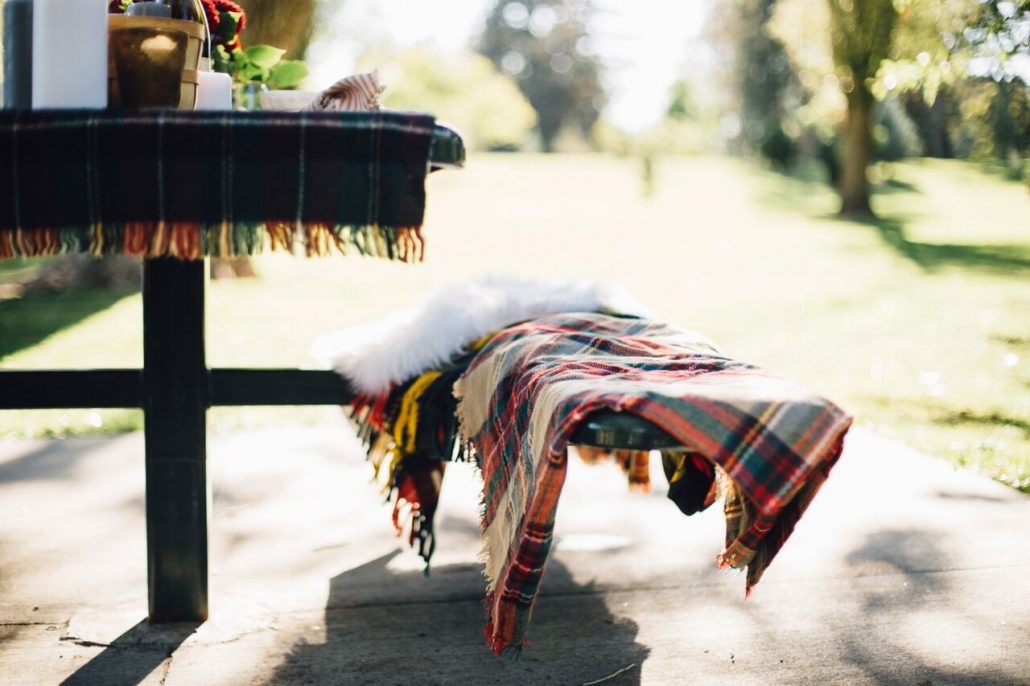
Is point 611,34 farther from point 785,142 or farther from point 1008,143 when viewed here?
point 1008,143

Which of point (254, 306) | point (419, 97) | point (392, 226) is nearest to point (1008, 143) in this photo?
point (392, 226)

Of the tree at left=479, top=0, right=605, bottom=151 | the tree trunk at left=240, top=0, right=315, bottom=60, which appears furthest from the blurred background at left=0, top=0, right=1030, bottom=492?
the tree at left=479, top=0, right=605, bottom=151

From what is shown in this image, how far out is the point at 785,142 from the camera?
83.1 ft

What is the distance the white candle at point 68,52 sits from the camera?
6.98ft

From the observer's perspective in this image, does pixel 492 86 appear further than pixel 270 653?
Yes

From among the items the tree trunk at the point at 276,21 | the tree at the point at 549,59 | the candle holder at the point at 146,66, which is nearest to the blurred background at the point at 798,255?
the tree trunk at the point at 276,21

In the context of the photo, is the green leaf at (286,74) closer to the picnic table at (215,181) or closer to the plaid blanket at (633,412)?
the picnic table at (215,181)

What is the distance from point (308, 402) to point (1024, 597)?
2.16 meters

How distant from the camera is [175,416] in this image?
2586 mm

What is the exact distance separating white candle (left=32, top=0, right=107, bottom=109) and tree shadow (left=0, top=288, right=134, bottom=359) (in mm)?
5556

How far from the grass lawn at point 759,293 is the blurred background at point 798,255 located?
41 mm

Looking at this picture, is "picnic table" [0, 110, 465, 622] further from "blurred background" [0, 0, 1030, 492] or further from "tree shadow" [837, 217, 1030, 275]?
"tree shadow" [837, 217, 1030, 275]

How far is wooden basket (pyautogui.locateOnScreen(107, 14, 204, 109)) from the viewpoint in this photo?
2248 mm

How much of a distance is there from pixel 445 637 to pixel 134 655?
794mm
